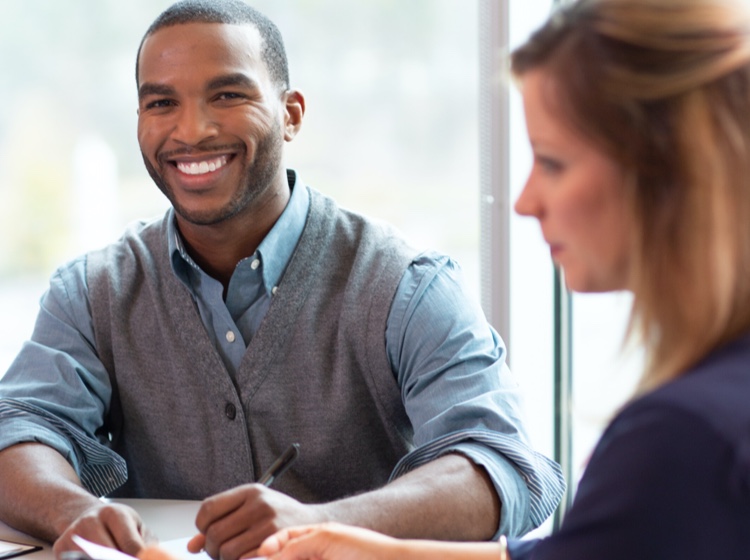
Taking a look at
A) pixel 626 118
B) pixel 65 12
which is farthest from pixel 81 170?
pixel 626 118

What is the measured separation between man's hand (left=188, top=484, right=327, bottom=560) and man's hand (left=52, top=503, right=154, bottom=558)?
0.27 feet

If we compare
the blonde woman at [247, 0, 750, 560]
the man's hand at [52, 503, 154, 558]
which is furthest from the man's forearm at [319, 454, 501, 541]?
the blonde woman at [247, 0, 750, 560]

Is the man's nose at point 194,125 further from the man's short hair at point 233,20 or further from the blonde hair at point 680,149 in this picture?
the blonde hair at point 680,149

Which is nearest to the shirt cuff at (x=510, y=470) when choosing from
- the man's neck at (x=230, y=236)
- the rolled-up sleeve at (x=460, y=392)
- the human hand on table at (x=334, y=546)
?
the rolled-up sleeve at (x=460, y=392)

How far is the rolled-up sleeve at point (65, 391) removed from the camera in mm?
1662

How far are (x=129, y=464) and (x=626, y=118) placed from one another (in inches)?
49.0

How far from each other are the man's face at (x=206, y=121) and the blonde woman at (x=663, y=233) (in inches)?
36.7

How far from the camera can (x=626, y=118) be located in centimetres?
85

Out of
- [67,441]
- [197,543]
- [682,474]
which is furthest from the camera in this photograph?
[67,441]

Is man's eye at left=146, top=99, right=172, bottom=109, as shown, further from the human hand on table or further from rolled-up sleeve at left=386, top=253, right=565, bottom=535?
the human hand on table

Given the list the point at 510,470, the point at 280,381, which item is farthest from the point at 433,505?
the point at 280,381

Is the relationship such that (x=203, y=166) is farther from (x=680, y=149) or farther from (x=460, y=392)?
(x=680, y=149)

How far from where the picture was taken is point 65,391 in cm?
171

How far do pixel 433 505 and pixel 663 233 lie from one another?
2.13ft
